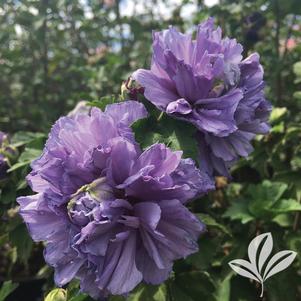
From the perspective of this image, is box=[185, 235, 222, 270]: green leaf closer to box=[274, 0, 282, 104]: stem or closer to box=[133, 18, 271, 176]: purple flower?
box=[133, 18, 271, 176]: purple flower

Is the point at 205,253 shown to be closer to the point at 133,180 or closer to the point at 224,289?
the point at 224,289

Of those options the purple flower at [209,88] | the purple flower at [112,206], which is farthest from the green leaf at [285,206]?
the purple flower at [112,206]

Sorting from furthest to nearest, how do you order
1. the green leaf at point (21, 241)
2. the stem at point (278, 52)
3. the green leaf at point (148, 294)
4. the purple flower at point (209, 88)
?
the stem at point (278, 52) < the green leaf at point (21, 241) < the green leaf at point (148, 294) < the purple flower at point (209, 88)

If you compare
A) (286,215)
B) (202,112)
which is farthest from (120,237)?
(286,215)

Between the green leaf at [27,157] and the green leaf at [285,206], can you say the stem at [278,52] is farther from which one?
the green leaf at [27,157]

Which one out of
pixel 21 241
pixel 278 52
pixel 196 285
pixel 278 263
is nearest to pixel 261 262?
pixel 278 263

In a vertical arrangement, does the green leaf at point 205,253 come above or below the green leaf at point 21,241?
below

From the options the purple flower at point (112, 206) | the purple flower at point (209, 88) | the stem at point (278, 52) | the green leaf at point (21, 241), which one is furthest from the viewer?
the stem at point (278, 52)
